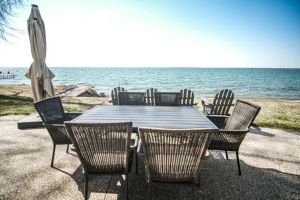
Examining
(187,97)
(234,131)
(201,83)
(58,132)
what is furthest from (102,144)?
(201,83)

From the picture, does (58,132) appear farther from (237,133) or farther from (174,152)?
(237,133)

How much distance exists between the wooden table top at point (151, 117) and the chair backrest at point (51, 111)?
0.62 m

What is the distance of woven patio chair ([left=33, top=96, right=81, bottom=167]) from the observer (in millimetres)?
3137

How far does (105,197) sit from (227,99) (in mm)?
4411

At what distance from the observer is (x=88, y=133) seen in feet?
6.86

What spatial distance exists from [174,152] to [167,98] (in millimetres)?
2751

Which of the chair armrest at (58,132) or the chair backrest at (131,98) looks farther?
the chair backrest at (131,98)

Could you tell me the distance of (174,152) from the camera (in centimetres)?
203

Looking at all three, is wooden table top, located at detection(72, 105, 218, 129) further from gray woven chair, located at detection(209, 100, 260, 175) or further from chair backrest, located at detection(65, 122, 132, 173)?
chair backrest, located at detection(65, 122, 132, 173)

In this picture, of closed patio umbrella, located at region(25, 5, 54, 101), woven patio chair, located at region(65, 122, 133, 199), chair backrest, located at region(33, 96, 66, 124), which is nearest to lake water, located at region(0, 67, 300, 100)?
closed patio umbrella, located at region(25, 5, 54, 101)

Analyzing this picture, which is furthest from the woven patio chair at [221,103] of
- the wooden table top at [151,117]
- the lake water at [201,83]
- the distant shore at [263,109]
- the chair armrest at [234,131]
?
the lake water at [201,83]

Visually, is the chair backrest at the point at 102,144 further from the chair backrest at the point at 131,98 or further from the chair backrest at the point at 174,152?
the chair backrest at the point at 131,98

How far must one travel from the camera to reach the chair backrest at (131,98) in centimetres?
465

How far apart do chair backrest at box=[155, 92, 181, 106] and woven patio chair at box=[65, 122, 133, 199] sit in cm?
242
